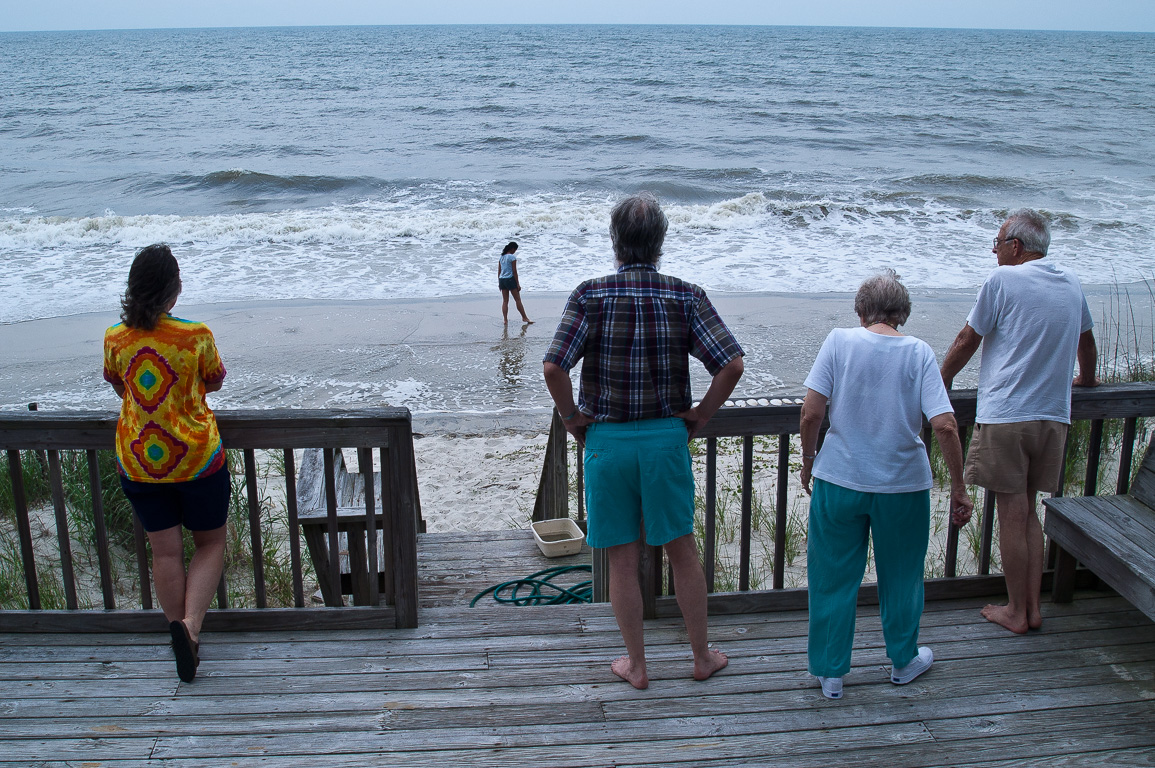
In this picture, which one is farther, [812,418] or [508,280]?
[508,280]

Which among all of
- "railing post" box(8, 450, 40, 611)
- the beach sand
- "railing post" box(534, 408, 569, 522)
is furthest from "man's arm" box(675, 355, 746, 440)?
the beach sand

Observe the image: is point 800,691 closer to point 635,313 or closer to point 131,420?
point 635,313

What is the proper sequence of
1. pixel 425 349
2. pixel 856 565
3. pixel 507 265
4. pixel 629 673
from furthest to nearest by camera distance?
pixel 507 265, pixel 425 349, pixel 629 673, pixel 856 565

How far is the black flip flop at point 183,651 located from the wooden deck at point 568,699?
0.19ft

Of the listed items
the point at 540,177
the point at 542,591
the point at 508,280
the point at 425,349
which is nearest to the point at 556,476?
the point at 542,591

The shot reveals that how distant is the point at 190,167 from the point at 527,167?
10048mm

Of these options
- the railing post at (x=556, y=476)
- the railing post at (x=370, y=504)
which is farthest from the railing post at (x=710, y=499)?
the railing post at (x=556, y=476)

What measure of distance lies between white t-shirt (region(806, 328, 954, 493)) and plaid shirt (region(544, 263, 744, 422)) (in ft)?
1.10

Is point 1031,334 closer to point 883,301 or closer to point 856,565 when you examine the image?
point 883,301

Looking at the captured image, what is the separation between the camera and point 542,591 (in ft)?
14.2

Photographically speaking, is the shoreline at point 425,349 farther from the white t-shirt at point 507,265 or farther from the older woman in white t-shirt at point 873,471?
the older woman in white t-shirt at point 873,471

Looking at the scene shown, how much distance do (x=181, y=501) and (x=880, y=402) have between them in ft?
7.79

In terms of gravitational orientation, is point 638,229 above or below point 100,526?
above

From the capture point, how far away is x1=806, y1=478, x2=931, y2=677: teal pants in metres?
2.74
